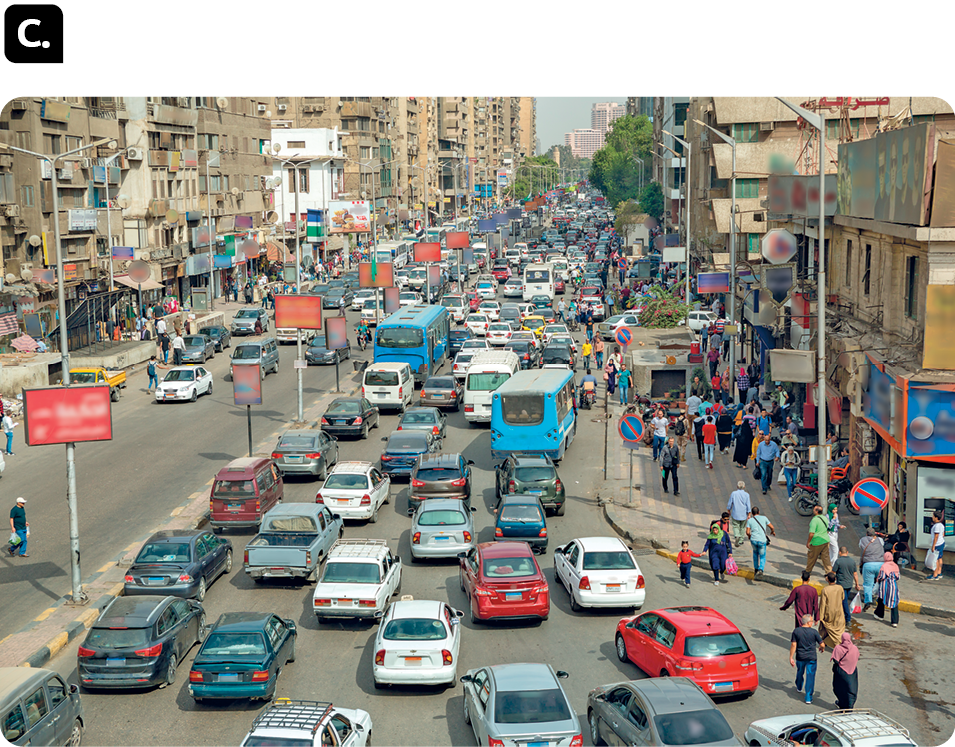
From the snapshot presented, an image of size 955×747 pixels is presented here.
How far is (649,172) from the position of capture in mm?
150125

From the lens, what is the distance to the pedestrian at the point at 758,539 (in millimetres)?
24000

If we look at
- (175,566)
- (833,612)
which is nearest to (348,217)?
(175,566)

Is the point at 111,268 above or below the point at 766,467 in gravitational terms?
above

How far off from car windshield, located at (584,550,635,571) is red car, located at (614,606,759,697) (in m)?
3.51

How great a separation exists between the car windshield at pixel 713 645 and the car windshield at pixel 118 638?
9330 millimetres

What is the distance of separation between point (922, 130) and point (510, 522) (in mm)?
12682

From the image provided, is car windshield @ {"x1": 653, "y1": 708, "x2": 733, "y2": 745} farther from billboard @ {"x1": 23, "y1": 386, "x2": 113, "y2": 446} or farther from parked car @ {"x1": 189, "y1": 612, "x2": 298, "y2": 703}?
billboard @ {"x1": 23, "y1": 386, "x2": 113, "y2": 446}

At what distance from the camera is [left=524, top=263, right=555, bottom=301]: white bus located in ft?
262

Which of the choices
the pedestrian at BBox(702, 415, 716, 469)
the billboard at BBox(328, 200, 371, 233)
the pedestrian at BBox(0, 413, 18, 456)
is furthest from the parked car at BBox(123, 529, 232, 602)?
the billboard at BBox(328, 200, 371, 233)

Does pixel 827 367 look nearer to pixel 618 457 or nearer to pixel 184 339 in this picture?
pixel 618 457

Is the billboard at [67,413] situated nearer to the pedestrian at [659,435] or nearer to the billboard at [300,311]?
the pedestrian at [659,435]

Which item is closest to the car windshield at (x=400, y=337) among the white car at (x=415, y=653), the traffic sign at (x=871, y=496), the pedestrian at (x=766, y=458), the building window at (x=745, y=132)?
the pedestrian at (x=766, y=458)

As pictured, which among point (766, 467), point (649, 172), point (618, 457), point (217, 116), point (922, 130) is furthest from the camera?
point (649, 172)

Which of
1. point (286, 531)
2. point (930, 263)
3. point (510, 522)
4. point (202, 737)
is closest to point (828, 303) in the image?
point (930, 263)
